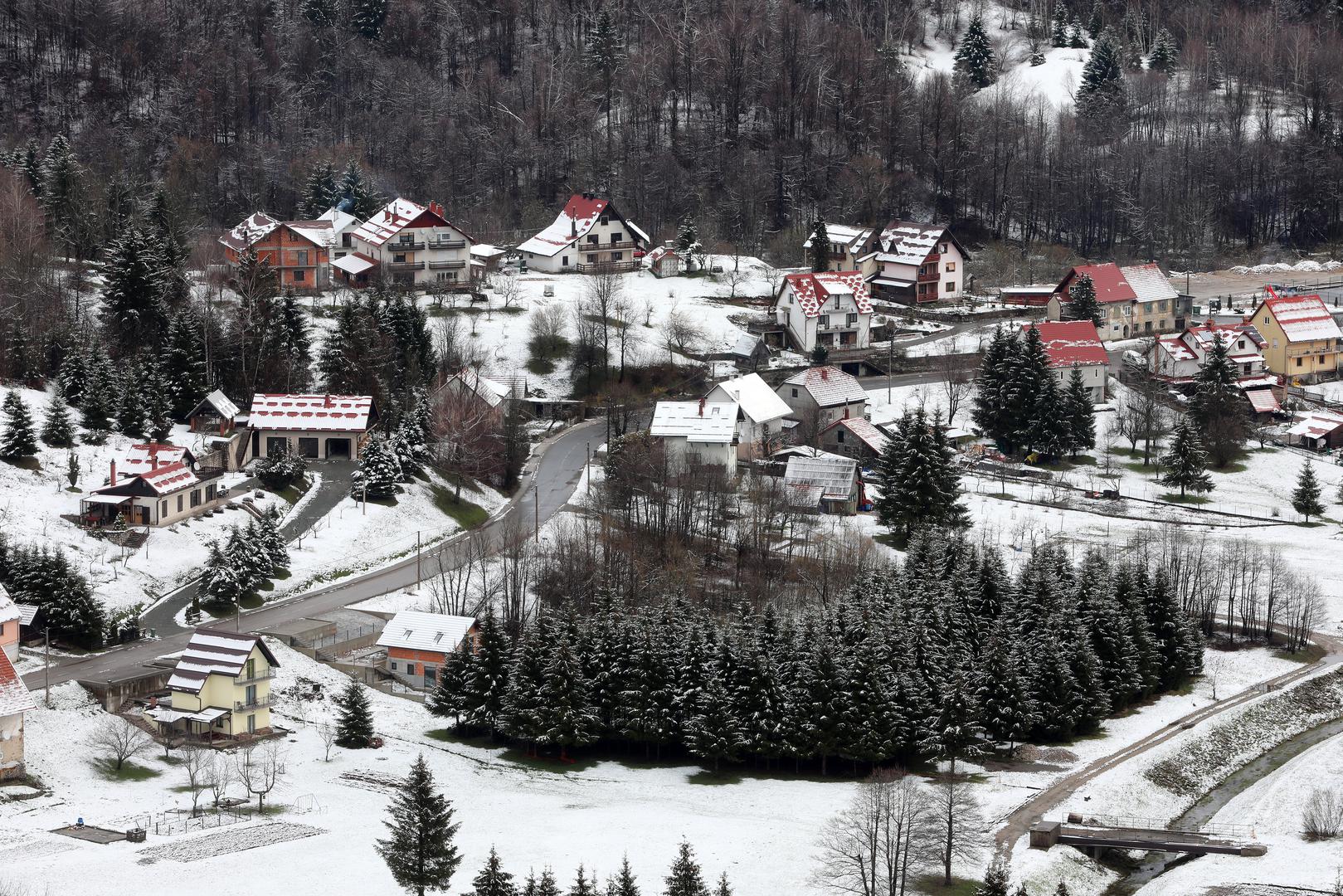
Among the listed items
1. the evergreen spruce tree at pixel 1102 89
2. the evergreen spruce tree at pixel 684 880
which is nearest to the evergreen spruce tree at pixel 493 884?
the evergreen spruce tree at pixel 684 880

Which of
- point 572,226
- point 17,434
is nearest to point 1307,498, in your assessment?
point 572,226

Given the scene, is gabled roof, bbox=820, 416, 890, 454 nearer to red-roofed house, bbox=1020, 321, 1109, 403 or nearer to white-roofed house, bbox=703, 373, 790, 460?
white-roofed house, bbox=703, 373, 790, 460

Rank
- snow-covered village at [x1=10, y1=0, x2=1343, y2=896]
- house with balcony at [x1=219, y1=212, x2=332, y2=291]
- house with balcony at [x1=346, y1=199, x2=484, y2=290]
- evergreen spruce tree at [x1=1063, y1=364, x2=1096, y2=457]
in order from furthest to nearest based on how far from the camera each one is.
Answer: house with balcony at [x1=346, y1=199, x2=484, y2=290]
house with balcony at [x1=219, y1=212, x2=332, y2=291]
evergreen spruce tree at [x1=1063, y1=364, x2=1096, y2=457]
snow-covered village at [x1=10, y1=0, x2=1343, y2=896]

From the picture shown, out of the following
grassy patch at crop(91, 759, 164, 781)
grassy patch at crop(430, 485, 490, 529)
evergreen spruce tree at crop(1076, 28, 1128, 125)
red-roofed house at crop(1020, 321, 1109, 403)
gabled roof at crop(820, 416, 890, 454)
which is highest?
evergreen spruce tree at crop(1076, 28, 1128, 125)

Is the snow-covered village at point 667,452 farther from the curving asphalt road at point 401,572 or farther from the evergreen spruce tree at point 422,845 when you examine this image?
the curving asphalt road at point 401,572

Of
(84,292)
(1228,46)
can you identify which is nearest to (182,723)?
(84,292)

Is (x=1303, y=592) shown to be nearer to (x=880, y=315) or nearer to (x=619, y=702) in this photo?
(x=619, y=702)

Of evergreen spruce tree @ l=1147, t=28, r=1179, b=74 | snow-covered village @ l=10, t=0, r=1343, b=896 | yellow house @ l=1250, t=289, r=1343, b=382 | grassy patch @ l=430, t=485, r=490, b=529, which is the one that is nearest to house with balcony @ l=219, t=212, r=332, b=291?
snow-covered village @ l=10, t=0, r=1343, b=896
